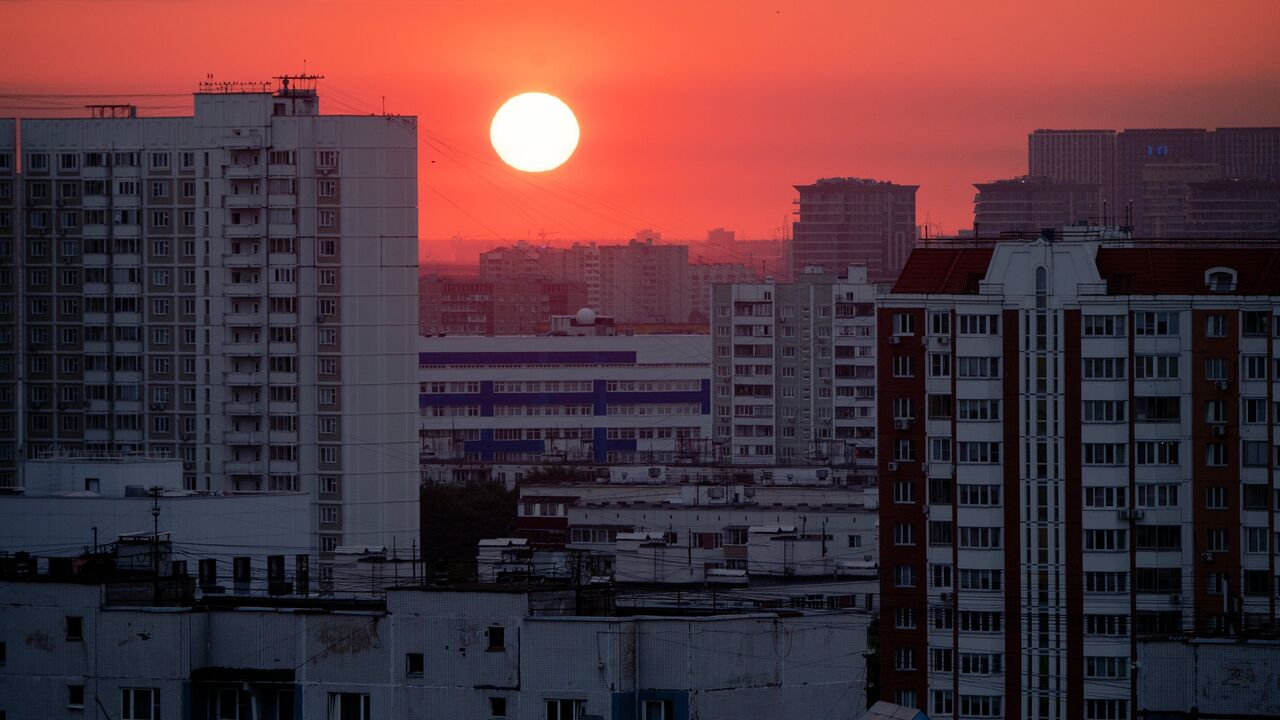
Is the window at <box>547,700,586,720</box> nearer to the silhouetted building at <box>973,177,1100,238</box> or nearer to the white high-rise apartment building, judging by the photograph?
the white high-rise apartment building

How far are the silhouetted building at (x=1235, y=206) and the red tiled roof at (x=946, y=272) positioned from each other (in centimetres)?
11758

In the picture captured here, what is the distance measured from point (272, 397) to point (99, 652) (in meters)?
35.1

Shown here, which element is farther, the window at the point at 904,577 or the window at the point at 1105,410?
the window at the point at 1105,410

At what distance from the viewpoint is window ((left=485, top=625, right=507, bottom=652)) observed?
18.3m

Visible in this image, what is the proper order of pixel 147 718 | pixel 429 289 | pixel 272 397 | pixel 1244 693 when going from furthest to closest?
pixel 429 289 → pixel 272 397 → pixel 1244 693 → pixel 147 718

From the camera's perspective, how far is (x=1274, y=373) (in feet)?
108

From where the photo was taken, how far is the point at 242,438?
2122 inches

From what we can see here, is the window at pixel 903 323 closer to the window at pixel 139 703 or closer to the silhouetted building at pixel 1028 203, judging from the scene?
the window at pixel 139 703

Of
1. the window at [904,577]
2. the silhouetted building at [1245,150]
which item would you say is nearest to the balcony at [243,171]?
the window at [904,577]

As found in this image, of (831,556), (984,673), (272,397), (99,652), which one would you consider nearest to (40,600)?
(99,652)

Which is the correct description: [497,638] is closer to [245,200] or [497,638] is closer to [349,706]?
[349,706]

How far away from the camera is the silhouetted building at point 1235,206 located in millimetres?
147125

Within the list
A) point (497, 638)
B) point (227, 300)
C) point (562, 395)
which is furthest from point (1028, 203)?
point (497, 638)

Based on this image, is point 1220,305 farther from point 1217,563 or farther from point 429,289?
point 429,289
